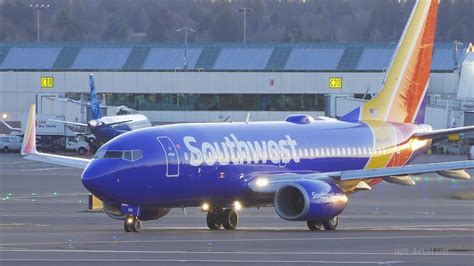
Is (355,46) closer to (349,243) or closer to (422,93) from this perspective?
(422,93)

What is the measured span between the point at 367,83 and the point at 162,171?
66331 millimetres

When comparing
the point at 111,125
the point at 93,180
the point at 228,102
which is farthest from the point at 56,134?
the point at 93,180

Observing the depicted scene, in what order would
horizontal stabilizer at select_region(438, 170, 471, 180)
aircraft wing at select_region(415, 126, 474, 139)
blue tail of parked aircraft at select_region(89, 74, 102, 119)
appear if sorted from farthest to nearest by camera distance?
blue tail of parked aircraft at select_region(89, 74, 102, 119) < aircraft wing at select_region(415, 126, 474, 139) < horizontal stabilizer at select_region(438, 170, 471, 180)

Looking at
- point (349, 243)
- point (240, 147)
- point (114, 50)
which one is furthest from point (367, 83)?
point (349, 243)

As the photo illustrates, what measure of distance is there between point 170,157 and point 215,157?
6.40 feet

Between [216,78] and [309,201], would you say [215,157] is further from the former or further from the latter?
[216,78]

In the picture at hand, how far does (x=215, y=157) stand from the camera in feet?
142

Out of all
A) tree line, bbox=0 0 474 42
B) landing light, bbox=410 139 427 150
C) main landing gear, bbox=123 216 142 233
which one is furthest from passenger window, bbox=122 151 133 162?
tree line, bbox=0 0 474 42

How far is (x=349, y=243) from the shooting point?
36.7 m

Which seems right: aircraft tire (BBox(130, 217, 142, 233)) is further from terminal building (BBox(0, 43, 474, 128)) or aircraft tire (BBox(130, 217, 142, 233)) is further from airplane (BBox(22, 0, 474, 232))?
terminal building (BBox(0, 43, 474, 128))

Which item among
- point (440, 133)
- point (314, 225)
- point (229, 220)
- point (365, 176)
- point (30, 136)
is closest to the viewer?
point (314, 225)

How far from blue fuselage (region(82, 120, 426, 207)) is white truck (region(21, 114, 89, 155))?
221 feet

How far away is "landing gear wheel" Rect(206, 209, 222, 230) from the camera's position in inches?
1737

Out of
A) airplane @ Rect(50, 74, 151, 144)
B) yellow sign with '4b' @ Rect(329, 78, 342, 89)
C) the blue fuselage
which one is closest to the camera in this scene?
the blue fuselage
